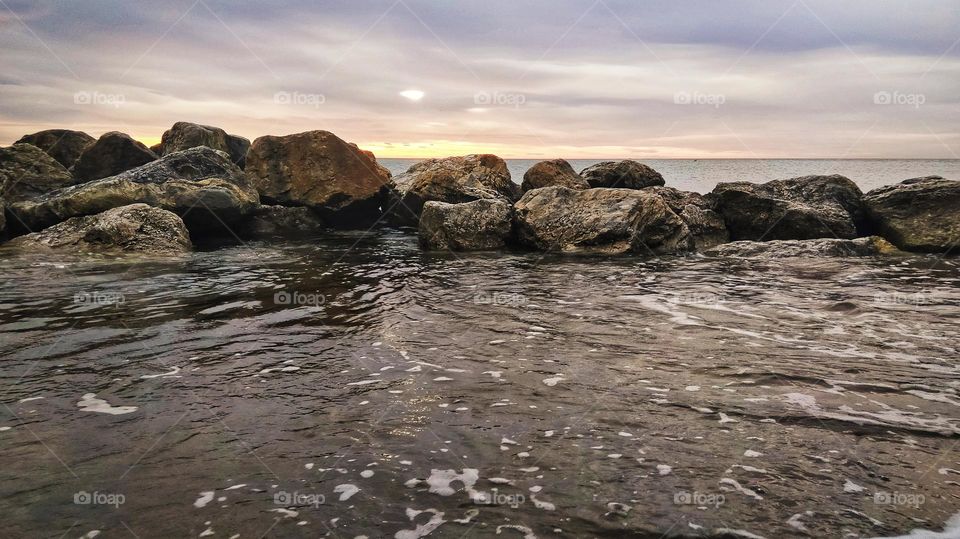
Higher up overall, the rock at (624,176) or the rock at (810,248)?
the rock at (624,176)

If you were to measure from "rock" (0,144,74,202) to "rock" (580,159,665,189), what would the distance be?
1711 centimetres

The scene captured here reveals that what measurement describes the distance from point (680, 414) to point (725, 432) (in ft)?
1.34

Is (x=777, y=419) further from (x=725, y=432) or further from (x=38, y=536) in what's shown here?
(x=38, y=536)

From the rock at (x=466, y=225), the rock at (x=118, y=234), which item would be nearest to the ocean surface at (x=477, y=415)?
the rock at (x=118, y=234)

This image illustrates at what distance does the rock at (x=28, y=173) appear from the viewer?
17.6m

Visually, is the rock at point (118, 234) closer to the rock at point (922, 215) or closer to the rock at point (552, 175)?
the rock at point (552, 175)

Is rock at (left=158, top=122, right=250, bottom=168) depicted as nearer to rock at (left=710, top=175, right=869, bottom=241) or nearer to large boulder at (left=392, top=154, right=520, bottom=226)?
large boulder at (left=392, top=154, right=520, bottom=226)

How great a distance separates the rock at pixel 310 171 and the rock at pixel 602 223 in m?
6.37

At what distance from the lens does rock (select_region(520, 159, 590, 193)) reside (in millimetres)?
19583

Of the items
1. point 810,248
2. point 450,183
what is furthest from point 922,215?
point 450,183

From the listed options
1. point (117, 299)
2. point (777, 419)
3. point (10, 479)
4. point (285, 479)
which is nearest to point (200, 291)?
point (117, 299)

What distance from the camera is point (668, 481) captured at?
3691 mm

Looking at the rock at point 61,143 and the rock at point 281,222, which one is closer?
the rock at point 281,222

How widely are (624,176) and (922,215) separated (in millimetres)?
8290
